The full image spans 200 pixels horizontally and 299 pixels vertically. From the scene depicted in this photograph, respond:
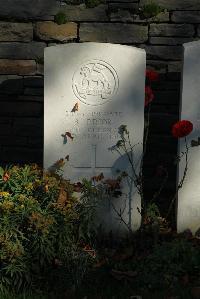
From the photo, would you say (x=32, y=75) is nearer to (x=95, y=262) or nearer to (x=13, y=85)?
(x=13, y=85)

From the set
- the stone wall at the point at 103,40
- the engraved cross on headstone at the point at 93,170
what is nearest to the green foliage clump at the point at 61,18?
the stone wall at the point at 103,40

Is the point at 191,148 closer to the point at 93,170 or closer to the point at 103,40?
the point at 93,170

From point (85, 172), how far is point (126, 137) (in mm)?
405

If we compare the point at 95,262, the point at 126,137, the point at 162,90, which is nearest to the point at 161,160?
the point at 162,90

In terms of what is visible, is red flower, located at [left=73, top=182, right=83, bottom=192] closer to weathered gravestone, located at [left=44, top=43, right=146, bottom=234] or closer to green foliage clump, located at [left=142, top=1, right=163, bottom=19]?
weathered gravestone, located at [left=44, top=43, right=146, bottom=234]

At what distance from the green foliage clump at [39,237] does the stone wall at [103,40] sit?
1572 mm

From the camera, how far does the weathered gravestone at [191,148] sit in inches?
177

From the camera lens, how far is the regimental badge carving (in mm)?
4500

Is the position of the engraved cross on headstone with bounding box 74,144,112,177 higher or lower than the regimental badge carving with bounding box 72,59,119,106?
lower

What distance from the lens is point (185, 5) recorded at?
5.31 meters

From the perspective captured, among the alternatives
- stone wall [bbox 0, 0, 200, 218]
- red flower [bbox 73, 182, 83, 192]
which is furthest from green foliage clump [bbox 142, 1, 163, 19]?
red flower [bbox 73, 182, 83, 192]

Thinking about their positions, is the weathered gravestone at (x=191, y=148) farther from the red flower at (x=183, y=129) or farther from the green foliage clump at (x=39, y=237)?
the green foliage clump at (x=39, y=237)

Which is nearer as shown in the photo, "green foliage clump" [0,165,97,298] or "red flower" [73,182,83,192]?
"green foliage clump" [0,165,97,298]

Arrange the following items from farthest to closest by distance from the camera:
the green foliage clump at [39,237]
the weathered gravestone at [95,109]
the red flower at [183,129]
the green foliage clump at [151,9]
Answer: the green foliage clump at [151,9]
the weathered gravestone at [95,109]
the red flower at [183,129]
the green foliage clump at [39,237]
